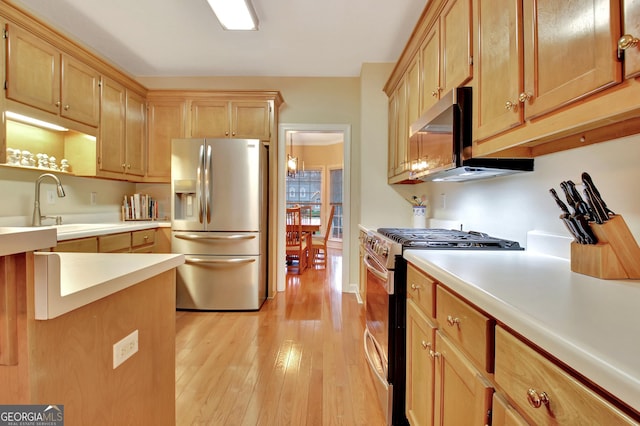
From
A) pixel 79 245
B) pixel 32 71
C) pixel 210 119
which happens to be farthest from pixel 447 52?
pixel 32 71

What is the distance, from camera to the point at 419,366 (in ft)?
4.15

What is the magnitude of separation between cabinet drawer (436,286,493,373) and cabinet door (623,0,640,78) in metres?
0.64

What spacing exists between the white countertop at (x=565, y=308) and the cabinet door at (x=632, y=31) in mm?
515

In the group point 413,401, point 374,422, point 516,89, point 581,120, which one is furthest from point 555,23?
point 374,422

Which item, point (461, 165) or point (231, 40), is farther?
point (231, 40)

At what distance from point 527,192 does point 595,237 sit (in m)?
0.57

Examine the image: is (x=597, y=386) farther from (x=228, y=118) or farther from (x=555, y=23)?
(x=228, y=118)

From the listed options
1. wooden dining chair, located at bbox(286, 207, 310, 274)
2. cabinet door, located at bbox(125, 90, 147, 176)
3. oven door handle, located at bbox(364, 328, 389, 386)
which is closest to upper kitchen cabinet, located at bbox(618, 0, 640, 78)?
oven door handle, located at bbox(364, 328, 389, 386)

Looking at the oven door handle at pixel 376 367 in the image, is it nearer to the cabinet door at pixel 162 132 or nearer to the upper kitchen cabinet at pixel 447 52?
the upper kitchen cabinet at pixel 447 52

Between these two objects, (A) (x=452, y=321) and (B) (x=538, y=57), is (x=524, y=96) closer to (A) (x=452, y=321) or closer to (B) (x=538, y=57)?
(B) (x=538, y=57)

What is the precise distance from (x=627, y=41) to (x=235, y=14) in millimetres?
2464

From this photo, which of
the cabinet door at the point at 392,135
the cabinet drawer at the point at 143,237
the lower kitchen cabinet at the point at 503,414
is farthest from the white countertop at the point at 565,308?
the cabinet drawer at the point at 143,237

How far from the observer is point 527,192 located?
4.76ft

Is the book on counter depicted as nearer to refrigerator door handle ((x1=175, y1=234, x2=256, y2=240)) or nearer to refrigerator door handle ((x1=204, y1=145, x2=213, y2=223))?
refrigerator door handle ((x1=175, y1=234, x2=256, y2=240))
